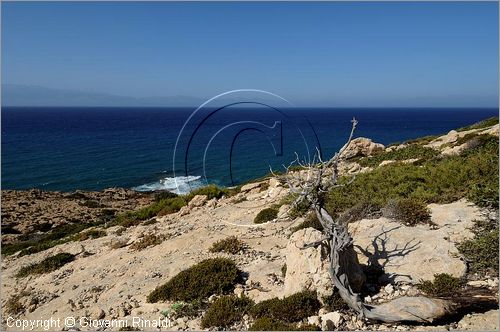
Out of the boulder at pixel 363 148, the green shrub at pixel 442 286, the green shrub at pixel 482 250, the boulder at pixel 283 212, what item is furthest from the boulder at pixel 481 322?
the boulder at pixel 363 148

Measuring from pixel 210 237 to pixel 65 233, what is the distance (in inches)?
935

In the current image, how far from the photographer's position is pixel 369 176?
2103 centimetres

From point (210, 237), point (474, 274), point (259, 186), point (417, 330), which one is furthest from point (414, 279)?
point (259, 186)

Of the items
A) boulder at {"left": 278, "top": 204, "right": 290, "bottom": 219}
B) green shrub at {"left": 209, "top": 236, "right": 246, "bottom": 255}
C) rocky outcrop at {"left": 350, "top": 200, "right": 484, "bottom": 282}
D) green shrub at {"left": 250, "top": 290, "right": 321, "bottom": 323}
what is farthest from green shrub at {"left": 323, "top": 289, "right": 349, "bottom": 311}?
boulder at {"left": 278, "top": 204, "right": 290, "bottom": 219}

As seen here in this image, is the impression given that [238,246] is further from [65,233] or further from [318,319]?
[65,233]

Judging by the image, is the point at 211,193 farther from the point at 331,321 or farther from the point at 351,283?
the point at 331,321

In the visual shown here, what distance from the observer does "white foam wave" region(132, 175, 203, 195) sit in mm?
54425

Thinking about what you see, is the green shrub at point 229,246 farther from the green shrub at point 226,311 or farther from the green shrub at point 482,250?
the green shrub at point 482,250

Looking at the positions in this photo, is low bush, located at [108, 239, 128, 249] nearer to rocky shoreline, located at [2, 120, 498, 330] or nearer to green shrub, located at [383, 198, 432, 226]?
rocky shoreline, located at [2, 120, 498, 330]

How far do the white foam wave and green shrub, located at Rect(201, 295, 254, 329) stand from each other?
42.1 metres

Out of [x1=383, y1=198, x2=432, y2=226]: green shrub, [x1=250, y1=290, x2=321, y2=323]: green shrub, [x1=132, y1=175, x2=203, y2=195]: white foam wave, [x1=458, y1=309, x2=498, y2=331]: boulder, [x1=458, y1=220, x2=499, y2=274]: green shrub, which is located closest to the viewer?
[x1=458, y1=309, x2=498, y2=331]: boulder

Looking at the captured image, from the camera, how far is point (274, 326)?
29.1 ft

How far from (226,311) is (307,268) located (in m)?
2.39

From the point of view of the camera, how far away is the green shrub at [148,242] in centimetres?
1748
